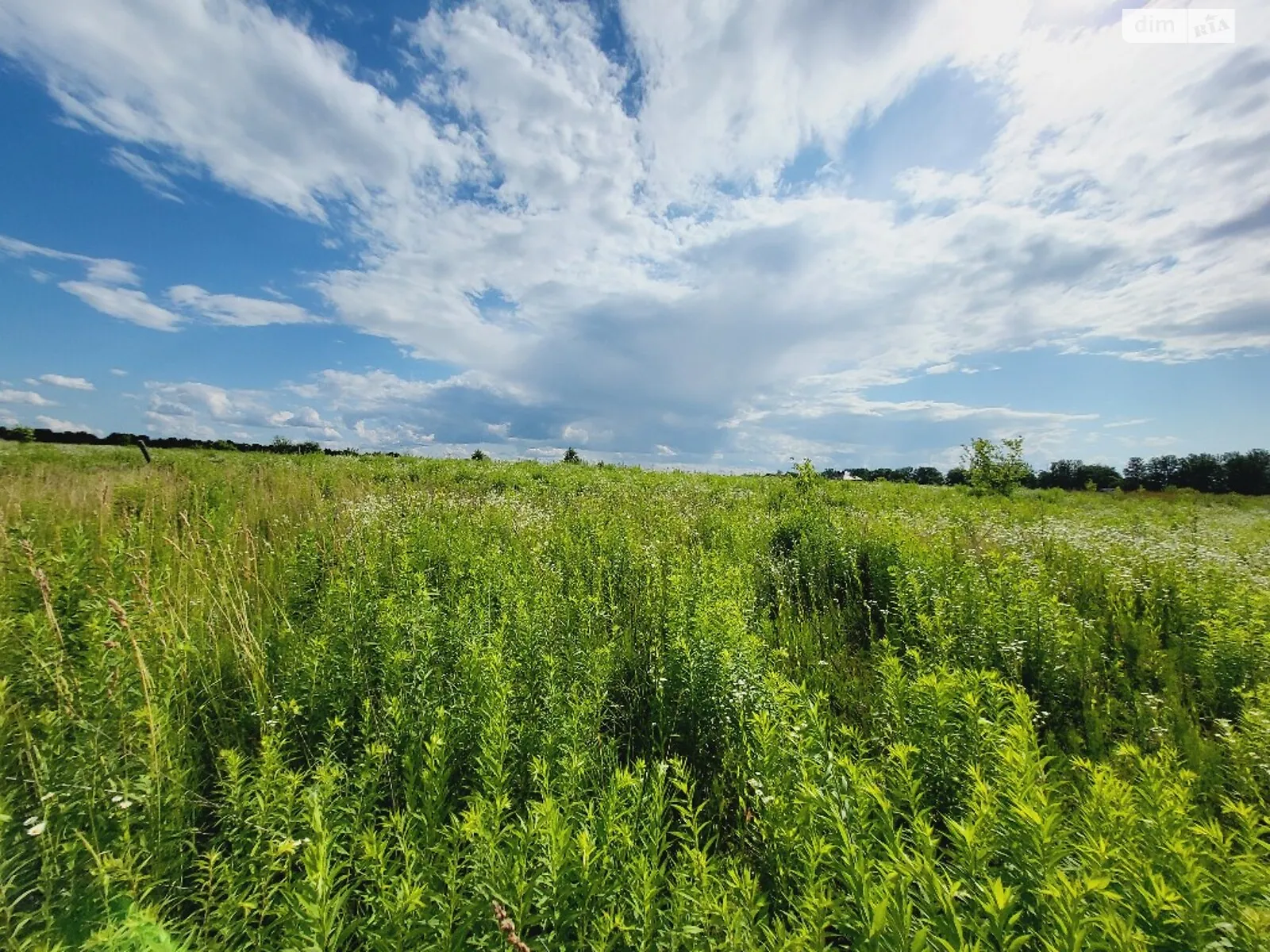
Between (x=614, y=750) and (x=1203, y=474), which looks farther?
(x=1203, y=474)

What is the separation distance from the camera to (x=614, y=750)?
10.7 ft

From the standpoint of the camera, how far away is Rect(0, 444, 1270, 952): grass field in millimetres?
1754

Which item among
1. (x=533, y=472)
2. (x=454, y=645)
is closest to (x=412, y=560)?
(x=454, y=645)

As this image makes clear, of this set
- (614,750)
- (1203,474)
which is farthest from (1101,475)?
(614,750)

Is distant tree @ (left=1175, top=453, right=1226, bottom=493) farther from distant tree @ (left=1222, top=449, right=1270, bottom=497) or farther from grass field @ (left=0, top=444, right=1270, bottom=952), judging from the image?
grass field @ (left=0, top=444, right=1270, bottom=952)

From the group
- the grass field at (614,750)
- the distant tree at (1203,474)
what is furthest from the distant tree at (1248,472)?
the grass field at (614,750)

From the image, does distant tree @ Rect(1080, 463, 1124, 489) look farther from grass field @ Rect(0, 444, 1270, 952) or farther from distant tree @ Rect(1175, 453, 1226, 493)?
grass field @ Rect(0, 444, 1270, 952)

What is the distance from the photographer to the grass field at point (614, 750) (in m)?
1.75

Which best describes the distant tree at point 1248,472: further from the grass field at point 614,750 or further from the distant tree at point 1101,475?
the grass field at point 614,750

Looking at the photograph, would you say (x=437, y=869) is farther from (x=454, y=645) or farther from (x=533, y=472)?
(x=533, y=472)

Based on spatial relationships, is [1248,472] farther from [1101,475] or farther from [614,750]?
[614,750]

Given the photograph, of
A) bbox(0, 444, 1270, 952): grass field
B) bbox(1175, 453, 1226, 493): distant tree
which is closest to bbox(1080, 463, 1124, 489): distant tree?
bbox(1175, 453, 1226, 493): distant tree

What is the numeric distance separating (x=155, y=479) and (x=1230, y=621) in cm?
1625

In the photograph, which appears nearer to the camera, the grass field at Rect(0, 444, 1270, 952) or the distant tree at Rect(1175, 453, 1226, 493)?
the grass field at Rect(0, 444, 1270, 952)
